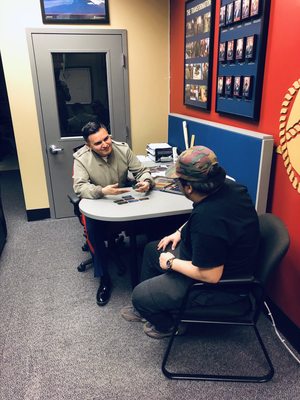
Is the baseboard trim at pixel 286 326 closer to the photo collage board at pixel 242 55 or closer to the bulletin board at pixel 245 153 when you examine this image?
the bulletin board at pixel 245 153

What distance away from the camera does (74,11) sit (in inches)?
118

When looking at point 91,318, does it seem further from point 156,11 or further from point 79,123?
point 156,11

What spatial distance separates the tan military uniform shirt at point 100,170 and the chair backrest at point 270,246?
0.90 m

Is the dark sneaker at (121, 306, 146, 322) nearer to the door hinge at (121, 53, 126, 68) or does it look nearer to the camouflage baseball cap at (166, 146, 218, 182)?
the camouflage baseball cap at (166, 146, 218, 182)

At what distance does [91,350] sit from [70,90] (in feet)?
8.26

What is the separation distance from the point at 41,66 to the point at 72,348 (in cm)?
254

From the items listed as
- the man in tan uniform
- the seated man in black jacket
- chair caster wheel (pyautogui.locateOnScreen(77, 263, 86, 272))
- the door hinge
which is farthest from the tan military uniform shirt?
the door hinge

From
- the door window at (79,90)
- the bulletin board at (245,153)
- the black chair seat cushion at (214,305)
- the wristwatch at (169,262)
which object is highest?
the door window at (79,90)

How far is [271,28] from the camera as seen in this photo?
172 centimetres

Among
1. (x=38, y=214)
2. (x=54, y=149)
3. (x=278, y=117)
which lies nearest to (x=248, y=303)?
(x=278, y=117)

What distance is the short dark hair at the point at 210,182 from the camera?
1345 mm

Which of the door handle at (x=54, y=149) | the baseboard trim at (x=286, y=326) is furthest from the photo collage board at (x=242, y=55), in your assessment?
the door handle at (x=54, y=149)

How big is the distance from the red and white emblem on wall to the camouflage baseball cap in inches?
20.3

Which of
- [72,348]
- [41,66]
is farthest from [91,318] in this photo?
[41,66]
